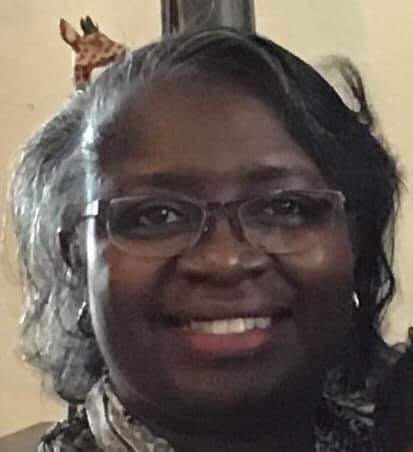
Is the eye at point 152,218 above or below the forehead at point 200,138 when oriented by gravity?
below

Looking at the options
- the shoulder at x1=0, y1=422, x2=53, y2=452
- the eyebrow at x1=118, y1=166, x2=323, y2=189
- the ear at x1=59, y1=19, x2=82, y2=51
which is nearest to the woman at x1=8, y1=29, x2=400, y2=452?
the eyebrow at x1=118, y1=166, x2=323, y2=189

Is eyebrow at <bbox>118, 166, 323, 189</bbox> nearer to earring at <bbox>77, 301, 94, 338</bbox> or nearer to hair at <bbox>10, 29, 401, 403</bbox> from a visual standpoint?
Answer: hair at <bbox>10, 29, 401, 403</bbox>

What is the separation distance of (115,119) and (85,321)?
168 mm

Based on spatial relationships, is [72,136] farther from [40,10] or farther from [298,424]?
[40,10]

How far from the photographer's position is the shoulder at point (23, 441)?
1.16 metres

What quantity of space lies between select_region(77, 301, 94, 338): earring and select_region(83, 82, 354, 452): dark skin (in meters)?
0.09

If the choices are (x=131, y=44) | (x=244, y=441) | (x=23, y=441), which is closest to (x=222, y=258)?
(x=244, y=441)

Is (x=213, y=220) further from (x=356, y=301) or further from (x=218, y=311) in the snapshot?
(x=356, y=301)

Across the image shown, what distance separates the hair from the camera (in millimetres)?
837

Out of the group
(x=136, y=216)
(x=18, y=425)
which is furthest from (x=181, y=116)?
(x=18, y=425)

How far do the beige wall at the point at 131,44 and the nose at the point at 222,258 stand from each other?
0.46 meters

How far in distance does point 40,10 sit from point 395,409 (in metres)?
1.03

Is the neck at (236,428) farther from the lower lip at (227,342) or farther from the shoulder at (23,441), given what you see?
the shoulder at (23,441)

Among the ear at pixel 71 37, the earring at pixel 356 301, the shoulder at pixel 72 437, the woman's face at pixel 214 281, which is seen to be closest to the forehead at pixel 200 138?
the woman's face at pixel 214 281
